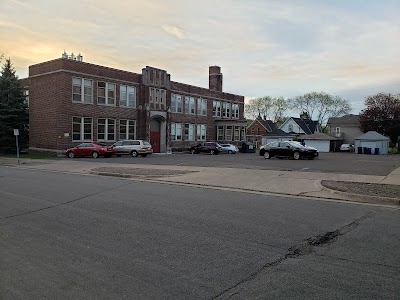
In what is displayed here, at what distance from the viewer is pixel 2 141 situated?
1428 inches

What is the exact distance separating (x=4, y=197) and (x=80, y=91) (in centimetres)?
2670

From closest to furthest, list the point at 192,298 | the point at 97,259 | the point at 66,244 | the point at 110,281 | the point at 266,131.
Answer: the point at 192,298, the point at 110,281, the point at 97,259, the point at 66,244, the point at 266,131

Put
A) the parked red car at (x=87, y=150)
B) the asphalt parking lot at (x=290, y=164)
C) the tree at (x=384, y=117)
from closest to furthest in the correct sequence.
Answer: the asphalt parking lot at (x=290, y=164), the parked red car at (x=87, y=150), the tree at (x=384, y=117)

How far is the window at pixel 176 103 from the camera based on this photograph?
4713 cm

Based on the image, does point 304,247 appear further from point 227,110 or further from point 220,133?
point 227,110

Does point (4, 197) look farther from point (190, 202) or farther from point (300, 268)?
point (300, 268)

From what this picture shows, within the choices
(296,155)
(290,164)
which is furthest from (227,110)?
(290,164)

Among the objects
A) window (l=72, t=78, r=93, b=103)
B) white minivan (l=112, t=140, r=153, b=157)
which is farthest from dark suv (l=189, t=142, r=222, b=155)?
window (l=72, t=78, r=93, b=103)

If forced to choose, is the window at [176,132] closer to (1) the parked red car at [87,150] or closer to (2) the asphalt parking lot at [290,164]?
(1) the parked red car at [87,150]

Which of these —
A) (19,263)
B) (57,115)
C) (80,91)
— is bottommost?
(19,263)

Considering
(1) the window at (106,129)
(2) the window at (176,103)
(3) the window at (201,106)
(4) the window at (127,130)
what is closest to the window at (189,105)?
(3) the window at (201,106)

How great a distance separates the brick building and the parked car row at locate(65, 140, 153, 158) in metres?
2.30

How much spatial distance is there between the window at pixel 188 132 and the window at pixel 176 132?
0.91 metres

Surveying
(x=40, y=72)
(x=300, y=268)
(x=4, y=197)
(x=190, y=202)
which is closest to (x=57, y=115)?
(x=40, y=72)
